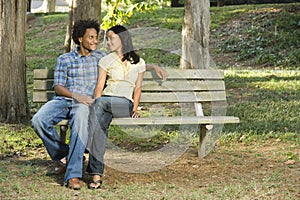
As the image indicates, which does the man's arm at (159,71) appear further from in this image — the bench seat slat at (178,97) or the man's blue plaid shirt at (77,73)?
the man's blue plaid shirt at (77,73)

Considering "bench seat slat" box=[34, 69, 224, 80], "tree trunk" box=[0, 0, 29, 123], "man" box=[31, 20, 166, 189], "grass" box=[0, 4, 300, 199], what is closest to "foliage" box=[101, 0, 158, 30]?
"grass" box=[0, 4, 300, 199]

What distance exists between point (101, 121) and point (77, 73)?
63 centimetres

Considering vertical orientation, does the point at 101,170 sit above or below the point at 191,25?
below

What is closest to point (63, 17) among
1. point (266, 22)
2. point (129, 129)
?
point (266, 22)

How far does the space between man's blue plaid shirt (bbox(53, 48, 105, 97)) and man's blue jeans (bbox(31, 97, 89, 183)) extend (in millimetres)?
176

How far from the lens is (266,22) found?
1916cm

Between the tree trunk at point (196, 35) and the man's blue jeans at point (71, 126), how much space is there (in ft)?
13.8

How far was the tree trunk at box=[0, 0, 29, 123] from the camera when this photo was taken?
23.2 ft

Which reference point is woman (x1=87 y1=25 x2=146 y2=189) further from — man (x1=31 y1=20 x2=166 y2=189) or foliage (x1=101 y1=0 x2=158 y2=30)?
foliage (x1=101 y1=0 x2=158 y2=30)

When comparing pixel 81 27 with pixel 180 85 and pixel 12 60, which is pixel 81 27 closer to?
pixel 180 85

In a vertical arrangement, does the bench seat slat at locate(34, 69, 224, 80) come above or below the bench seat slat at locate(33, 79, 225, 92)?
above

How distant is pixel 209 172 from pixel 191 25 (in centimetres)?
413

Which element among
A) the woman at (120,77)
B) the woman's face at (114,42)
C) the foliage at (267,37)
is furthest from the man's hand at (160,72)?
the foliage at (267,37)

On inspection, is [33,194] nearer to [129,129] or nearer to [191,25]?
[129,129]
